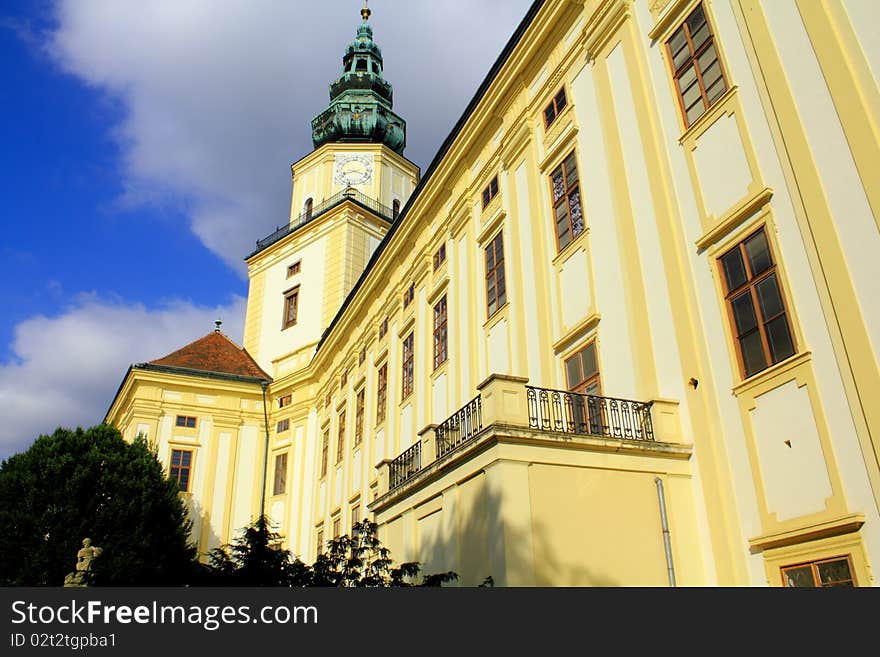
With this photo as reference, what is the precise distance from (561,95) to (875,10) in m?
7.33

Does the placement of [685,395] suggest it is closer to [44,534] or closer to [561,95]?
[561,95]

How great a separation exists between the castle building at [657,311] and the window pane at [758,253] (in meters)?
0.03

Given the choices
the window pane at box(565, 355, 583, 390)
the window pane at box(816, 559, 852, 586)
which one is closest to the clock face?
the window pane at box(565, 355, 583, 390)

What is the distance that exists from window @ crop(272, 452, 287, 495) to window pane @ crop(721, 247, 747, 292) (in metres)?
24.2

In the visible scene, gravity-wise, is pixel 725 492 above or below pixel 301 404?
below

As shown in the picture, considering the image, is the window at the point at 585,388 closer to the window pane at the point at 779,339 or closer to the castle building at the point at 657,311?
the castle building at the point at 657,311

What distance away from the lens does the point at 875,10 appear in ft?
26.3

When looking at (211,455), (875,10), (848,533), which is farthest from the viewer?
(211,455)

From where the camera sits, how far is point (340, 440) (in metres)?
26.2

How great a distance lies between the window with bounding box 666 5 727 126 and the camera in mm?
10477

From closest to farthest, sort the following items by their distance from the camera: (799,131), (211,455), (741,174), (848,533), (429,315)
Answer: (848,533)
(799,131)
(741,174)
(429,315)
(211,455)

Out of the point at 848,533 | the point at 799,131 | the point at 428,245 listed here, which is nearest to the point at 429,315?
the point at 428,245

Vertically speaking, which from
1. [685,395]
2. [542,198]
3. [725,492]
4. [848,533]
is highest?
[542,198]

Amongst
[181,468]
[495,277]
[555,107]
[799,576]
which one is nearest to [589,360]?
[495,277]
